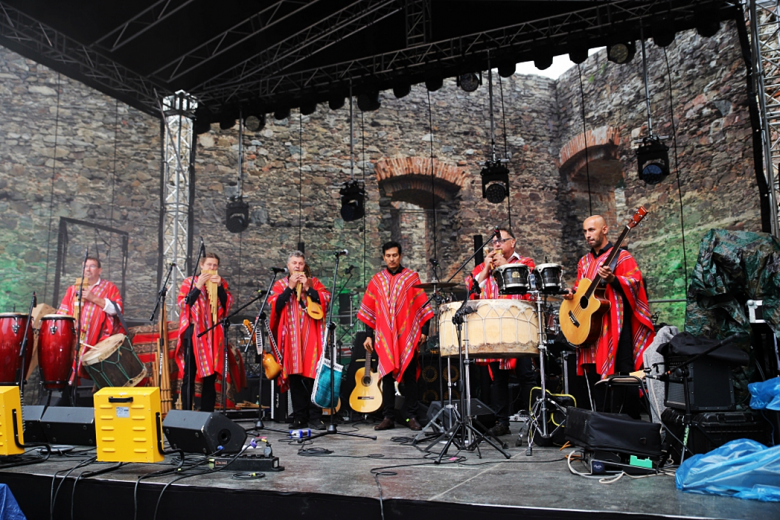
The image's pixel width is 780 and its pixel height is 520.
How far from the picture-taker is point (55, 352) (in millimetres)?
5383

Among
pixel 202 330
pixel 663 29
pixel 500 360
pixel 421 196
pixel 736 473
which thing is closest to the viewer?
Result: pixel 736 473

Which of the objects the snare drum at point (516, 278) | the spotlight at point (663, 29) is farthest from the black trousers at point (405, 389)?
the spotlight at point (663, 29)

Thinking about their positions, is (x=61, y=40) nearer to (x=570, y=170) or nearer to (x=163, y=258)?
(x=163, y=258)

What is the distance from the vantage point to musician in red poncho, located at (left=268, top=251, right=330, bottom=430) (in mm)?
5398

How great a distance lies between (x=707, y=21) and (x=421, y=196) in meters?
6.12

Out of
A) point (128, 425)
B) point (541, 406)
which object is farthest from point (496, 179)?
point (128, 425)

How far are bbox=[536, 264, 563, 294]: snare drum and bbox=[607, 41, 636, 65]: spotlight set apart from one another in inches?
154

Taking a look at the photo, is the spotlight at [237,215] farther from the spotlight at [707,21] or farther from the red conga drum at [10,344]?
the spotlight at [707,21]

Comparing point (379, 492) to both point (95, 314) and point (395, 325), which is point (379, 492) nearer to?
point (395, 325)

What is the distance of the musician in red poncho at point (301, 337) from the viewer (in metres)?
5.40

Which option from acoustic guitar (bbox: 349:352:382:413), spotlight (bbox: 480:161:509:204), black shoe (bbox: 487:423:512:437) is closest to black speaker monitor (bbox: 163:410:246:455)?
black shoe (bbox: 487:423:512:437)

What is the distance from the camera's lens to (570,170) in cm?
1109

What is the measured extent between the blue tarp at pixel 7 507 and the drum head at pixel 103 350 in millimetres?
3108

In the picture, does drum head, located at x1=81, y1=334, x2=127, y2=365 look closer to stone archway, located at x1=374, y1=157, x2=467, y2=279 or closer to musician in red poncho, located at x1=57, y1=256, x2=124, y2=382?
musician in red poncho, located at x1=57, y1=256, x2=124, y2=382
